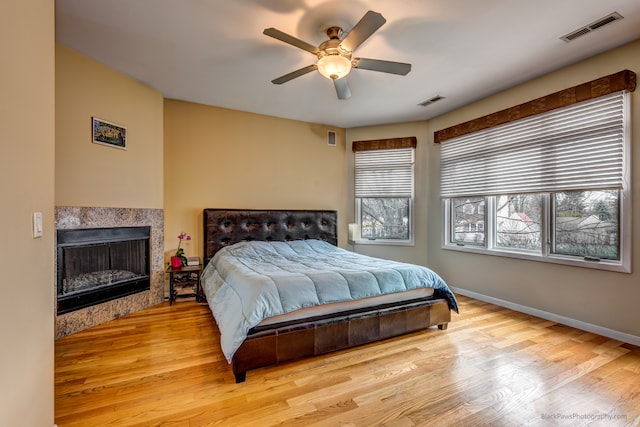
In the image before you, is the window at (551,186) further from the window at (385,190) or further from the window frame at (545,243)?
the window at (385,190)

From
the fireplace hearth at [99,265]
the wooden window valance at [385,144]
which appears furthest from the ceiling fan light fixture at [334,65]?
the fireplace hearth at [99,265]

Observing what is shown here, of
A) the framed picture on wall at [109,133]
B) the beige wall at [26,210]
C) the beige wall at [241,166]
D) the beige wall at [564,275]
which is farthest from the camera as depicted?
the beige wall at [241,166]

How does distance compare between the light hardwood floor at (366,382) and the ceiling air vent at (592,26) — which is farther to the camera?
the ceiling air vent at (592,26)

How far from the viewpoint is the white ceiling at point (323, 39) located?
2.16 m

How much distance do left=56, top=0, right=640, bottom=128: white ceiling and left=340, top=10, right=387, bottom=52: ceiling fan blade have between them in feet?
0.86

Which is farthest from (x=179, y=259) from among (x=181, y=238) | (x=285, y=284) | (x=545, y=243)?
(x=545, y=243)

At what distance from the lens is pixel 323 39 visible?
255 centimetres

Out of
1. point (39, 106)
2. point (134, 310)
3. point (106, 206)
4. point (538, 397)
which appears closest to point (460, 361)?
point (538, 397)

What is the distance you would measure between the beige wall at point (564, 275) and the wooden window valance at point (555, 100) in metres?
0.10

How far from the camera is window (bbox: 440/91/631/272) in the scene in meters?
2.71

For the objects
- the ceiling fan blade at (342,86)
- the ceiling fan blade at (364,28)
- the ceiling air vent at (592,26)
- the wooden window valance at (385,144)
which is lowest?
the wooden window valance at (385,144)

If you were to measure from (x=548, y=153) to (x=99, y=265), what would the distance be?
504 centimetres

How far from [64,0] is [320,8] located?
6.06 feet

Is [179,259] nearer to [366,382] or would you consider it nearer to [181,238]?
[181,238]
